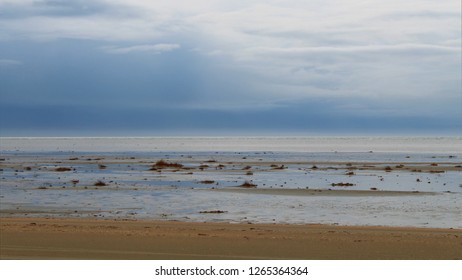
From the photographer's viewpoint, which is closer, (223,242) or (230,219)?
(223,242)

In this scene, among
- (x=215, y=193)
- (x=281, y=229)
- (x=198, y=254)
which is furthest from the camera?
(x=215, y=193)

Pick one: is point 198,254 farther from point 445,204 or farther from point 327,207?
point 445,204

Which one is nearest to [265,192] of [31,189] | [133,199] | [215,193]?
[215,193]

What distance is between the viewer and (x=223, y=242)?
53.7 feet

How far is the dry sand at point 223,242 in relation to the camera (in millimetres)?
14445

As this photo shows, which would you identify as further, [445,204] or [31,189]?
[31,189]

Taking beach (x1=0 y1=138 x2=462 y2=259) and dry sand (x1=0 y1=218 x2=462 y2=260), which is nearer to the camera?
dry sand (x1=0 y1=218 x2=462 y2=260)

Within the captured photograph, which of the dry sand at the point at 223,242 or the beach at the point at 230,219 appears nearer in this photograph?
the dry sand at the point at 223,242

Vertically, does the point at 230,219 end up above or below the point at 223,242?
above

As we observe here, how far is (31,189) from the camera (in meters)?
39.8

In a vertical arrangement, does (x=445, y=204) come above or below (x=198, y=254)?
above

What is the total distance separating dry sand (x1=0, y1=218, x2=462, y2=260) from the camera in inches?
569

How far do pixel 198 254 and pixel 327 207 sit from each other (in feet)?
52.0
